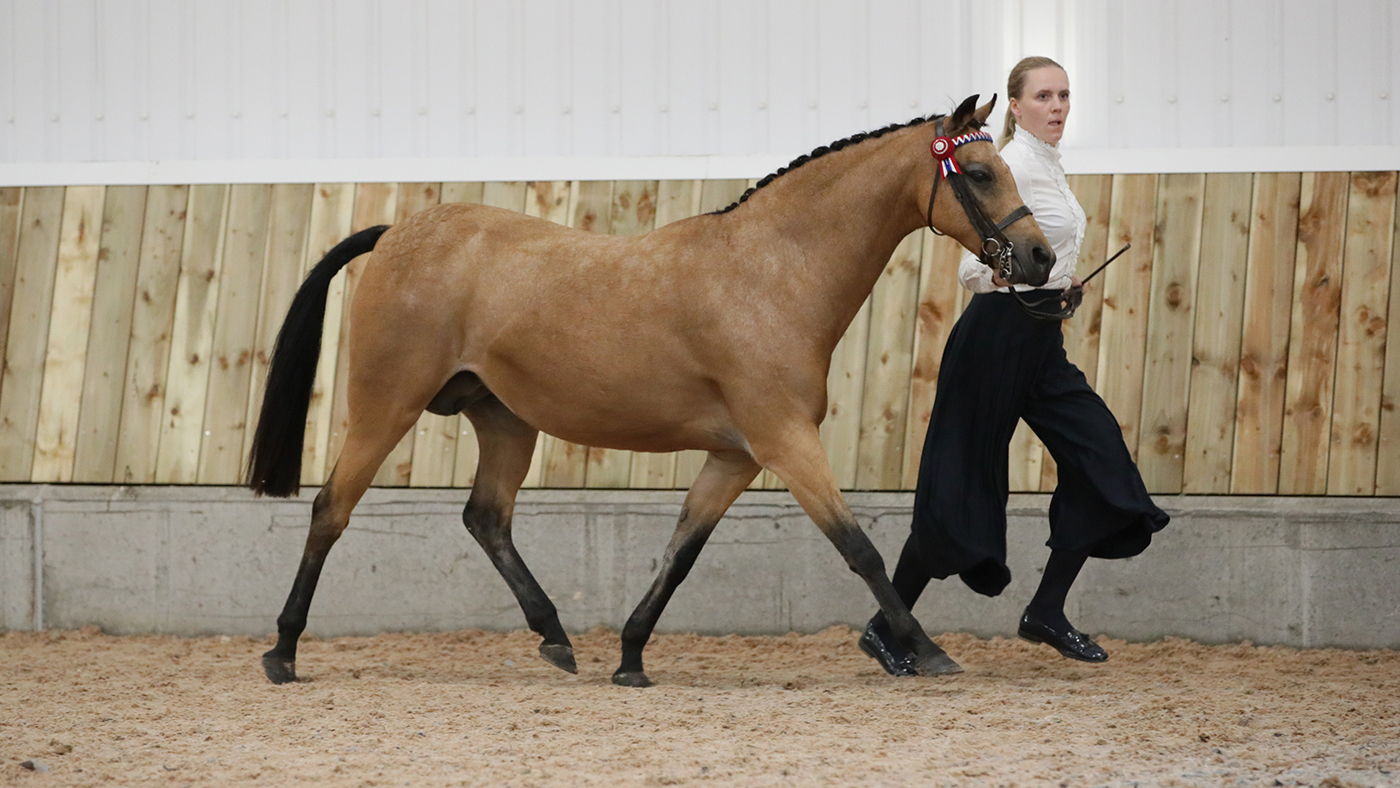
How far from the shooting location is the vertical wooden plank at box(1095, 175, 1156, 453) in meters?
5.21

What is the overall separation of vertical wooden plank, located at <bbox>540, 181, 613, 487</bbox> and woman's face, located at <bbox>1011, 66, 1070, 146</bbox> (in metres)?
2.19

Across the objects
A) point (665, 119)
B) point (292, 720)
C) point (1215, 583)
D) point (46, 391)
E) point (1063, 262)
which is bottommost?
point (292, 720)

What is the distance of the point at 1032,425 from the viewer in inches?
160

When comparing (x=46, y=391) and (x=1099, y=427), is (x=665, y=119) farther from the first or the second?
(x=46, y=391)

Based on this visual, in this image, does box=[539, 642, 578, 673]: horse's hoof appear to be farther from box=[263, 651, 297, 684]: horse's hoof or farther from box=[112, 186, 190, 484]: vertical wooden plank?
box=[112, 186, 190, 484]: vertical wooden plank

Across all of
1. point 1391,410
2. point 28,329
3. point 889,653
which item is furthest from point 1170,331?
point 28,329

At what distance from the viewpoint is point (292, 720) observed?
357 centimetres

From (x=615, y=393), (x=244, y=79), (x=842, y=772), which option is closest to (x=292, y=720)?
(x=615, y=393)

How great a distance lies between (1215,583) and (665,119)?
9.89 feet

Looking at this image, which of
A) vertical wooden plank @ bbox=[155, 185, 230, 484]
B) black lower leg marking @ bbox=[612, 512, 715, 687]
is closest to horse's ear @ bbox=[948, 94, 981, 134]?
black lower leg marking @ bbox=[612, 512, 715, 687]

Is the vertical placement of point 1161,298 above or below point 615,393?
above

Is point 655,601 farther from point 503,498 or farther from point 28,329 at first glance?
point 28,329

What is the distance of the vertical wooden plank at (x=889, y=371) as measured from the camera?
17.3 ft

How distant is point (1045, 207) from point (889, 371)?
5.23 ft
